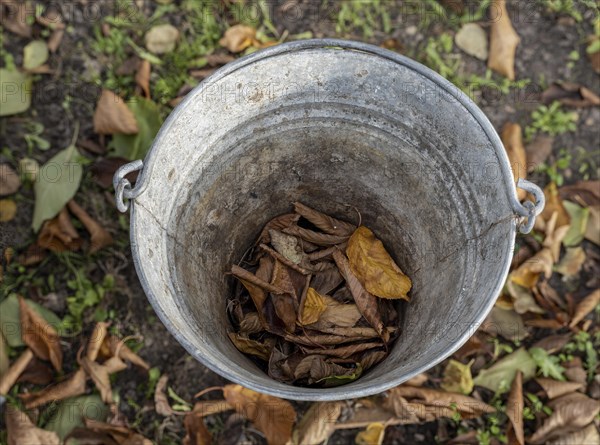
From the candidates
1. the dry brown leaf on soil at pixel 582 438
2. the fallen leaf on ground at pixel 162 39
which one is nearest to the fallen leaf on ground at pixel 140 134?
the fallen leaf on ground at pixel 162 39

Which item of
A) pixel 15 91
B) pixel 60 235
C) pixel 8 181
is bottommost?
pixel 60 235

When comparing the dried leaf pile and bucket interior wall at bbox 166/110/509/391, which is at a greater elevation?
bucket interior wall at bbox 166/110/509/391

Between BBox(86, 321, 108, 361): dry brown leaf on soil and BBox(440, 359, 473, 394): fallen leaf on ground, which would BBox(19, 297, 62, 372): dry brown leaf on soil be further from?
BBox(440, 359, 473, 394): fallen leaf on ground

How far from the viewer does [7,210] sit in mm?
2488

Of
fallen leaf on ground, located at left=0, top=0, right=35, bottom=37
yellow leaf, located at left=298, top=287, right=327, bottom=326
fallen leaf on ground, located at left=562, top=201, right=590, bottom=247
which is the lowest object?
fallen leaf on ground, located at left=562, top=201, right=590, bottom=247

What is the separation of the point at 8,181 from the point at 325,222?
1.49m

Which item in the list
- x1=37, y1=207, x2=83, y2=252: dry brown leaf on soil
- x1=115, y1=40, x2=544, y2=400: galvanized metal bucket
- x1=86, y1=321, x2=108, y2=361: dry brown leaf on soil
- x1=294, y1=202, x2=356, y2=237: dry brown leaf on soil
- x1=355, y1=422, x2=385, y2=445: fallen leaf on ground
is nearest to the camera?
x1=115, y1=40, x2=544, y2=400: galvanized metal bucket

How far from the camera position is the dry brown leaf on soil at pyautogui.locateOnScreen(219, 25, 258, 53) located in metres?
2.60

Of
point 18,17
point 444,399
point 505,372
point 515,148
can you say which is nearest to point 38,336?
point 18,17

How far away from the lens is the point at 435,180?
1797mm

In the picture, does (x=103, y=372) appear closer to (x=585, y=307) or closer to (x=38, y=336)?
(x=38, y=336)

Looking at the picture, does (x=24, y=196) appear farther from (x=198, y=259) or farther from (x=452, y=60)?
(x=452, y=60)

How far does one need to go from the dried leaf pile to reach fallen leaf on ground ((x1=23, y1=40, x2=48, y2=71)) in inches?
58.7

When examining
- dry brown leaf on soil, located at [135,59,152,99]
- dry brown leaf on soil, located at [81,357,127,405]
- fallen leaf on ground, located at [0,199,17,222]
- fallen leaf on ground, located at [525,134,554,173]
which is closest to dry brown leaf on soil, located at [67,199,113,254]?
fallen leaf on ground, located at [0,199,17,222]
